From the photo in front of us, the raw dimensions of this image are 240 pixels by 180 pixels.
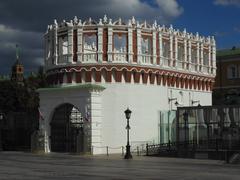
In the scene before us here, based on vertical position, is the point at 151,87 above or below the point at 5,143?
above

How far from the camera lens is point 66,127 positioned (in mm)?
52531

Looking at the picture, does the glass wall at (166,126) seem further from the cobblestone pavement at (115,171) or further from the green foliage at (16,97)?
the green foliage at (16,97)

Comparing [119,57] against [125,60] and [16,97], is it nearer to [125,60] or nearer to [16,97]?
[125,60]

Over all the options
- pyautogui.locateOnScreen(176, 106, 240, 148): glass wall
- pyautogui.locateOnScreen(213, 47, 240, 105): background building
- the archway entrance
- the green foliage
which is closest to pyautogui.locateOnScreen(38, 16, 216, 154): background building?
the archway entrance

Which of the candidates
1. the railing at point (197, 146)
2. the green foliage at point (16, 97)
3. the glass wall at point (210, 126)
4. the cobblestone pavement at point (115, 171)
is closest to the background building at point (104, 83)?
the railing at point (197, 146)

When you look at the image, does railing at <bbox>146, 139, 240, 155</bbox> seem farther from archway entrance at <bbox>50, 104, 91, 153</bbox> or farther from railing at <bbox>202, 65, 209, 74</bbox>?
railing at <bbox>202, 65, 209, 74</bbox>

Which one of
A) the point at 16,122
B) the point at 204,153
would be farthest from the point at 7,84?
the point at 204,153

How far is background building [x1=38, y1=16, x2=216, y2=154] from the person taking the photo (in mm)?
50375

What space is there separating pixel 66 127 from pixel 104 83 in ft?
18.9

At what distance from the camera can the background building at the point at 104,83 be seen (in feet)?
165

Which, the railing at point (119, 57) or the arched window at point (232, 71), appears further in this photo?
the arched window at point (232, 71)

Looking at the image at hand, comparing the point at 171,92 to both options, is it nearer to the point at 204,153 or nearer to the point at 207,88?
the point at 207,88

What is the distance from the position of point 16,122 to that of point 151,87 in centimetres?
1636

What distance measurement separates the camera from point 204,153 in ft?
146
